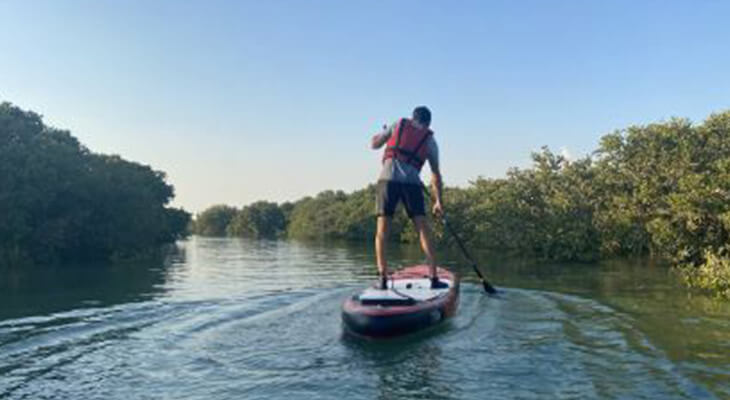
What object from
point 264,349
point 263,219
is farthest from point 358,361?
point 263,219

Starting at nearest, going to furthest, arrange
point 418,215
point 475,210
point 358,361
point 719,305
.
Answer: point 358,361, point 418,215, point 719,305, point 475,210

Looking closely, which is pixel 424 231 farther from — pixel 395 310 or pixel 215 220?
pixel 215 220

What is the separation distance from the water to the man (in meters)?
1.73

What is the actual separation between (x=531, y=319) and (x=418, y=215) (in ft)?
9.23

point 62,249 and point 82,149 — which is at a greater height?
point 82,149

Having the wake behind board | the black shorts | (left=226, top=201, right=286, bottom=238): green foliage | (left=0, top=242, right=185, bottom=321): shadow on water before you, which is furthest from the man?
(left=226, top=201, right=286, bottom=238): green foliage

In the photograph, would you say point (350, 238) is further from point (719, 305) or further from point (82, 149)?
point (719, 305)

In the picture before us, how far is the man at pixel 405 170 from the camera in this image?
987 cm

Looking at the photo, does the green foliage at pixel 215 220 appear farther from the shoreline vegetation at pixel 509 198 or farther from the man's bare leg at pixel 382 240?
the man's bare leg at pixel 382 240

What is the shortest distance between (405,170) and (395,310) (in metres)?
2.42

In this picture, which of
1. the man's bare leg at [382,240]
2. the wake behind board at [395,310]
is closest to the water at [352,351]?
the wake behind board at [395,310]

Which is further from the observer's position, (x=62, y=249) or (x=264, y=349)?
(x=62, y=249)

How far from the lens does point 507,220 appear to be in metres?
34.8

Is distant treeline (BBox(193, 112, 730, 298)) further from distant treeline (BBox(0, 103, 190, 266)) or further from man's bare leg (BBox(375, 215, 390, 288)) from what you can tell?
distant treeline (BBox(0, 103, 190, 266))
